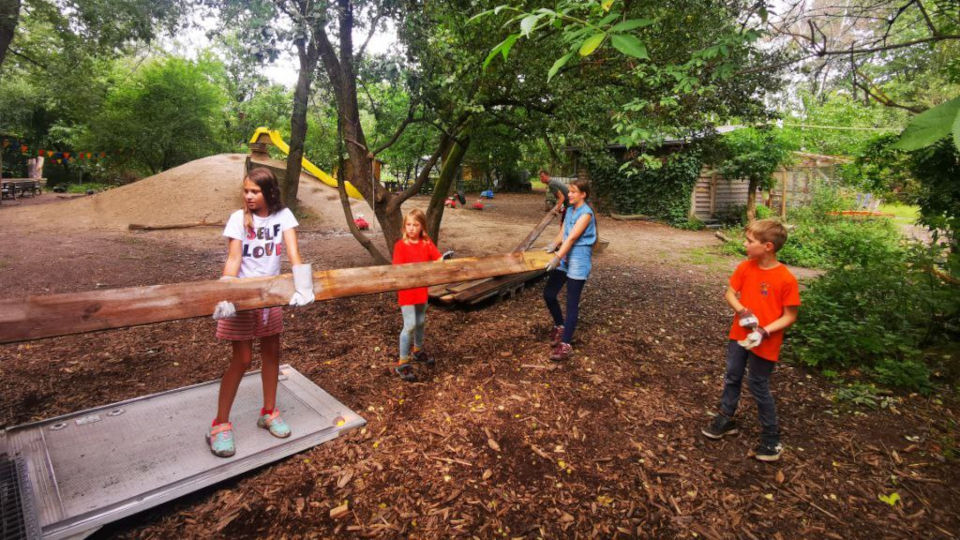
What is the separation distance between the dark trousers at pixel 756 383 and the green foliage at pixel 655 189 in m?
14.0

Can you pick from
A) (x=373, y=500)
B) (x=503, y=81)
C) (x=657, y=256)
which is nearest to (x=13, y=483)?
(x=373, y=500)

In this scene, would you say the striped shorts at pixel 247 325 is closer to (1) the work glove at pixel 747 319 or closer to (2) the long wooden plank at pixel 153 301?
(2) the long wooden plank at pixel 153 301

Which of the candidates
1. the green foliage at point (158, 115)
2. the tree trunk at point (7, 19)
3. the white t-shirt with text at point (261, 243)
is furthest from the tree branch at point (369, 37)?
the green foliage at point (158, 115)

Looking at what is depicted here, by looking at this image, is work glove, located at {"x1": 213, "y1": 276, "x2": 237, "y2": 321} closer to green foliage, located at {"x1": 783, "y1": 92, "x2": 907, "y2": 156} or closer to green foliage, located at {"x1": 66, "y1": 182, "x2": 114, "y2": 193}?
green foliage, located at {"x1": 783, "y1": 92, "x2": 907, "y2": 156}

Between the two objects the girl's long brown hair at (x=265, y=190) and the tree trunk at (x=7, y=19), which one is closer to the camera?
the girl's long brown hair at (x=265, y=190)

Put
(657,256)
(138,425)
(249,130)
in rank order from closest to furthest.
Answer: (138,425) → (657,256) → (249,130)

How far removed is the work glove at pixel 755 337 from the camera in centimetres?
275

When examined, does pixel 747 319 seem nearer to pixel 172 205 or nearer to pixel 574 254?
pixel 574 254

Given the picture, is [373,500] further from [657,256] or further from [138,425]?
[657,256]

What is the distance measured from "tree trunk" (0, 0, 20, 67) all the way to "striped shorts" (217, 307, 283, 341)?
1163 cm

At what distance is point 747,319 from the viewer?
110 inches

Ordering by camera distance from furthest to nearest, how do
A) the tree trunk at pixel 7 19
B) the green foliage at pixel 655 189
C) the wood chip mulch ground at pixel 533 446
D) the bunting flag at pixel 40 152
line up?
the bunting flag at pixel 40 152 < the green foliage at pixel 655 189 < the tree trunk at pixel 7 19 < the wood chip mulch ground at pixel 533 446

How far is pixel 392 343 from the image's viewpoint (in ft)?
15.9

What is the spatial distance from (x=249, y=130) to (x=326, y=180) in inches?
392
